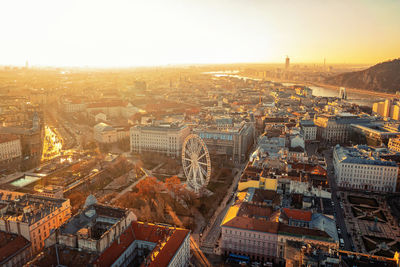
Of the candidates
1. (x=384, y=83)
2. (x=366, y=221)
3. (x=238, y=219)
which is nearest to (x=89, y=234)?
(x=238, y=219)

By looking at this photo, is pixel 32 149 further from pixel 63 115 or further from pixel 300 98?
pixel 300 98

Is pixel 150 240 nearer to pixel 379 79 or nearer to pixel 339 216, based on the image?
pixel 339 216

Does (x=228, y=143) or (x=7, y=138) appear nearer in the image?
(x=7, y=138)

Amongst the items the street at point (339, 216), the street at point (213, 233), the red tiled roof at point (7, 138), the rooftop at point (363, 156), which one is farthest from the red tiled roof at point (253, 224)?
the red tiled roof at point (7, 138)

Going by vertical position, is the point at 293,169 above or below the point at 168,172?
above

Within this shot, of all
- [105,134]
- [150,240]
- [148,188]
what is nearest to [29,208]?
[150,240]

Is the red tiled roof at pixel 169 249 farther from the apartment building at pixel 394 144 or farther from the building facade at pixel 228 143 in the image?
the apartment building at pixel 394 144
